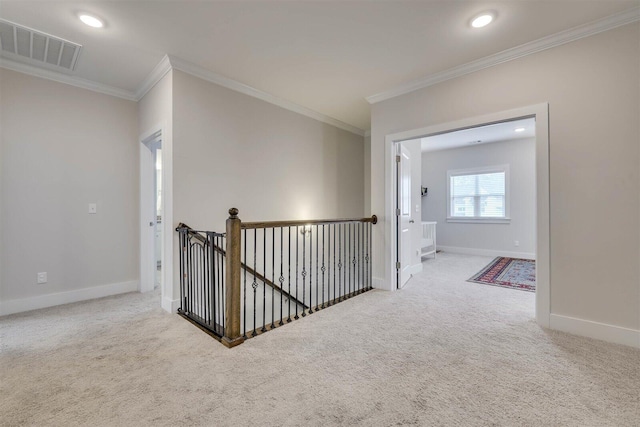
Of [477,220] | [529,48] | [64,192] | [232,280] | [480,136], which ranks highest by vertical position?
[480,136]

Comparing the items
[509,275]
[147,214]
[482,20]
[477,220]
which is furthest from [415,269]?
[147,214]

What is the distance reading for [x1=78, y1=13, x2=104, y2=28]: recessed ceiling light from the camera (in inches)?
86.0

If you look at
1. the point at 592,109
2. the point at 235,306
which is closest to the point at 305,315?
the point at 235,306

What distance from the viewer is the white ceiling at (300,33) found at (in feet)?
6.84

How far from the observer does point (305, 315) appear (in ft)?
8.98

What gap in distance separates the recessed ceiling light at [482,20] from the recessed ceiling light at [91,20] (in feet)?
9.82

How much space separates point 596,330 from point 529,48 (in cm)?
247

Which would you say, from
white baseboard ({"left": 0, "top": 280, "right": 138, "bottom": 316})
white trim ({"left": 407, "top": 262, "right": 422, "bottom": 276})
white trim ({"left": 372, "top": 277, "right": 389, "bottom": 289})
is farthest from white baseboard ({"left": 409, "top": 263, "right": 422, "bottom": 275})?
white baseboard ({"left": 0, "top": 280, "right": 138, "bottom": 316})

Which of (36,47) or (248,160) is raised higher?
(36,47)

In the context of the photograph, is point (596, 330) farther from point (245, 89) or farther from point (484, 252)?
point (484, 252)

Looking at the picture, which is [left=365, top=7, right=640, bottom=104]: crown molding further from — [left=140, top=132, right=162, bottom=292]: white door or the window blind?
the window blind

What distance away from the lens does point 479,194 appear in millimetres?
6746

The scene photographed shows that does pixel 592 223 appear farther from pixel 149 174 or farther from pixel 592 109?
pixel 149 174

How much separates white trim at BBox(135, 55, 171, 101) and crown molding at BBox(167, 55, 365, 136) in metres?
0.10
